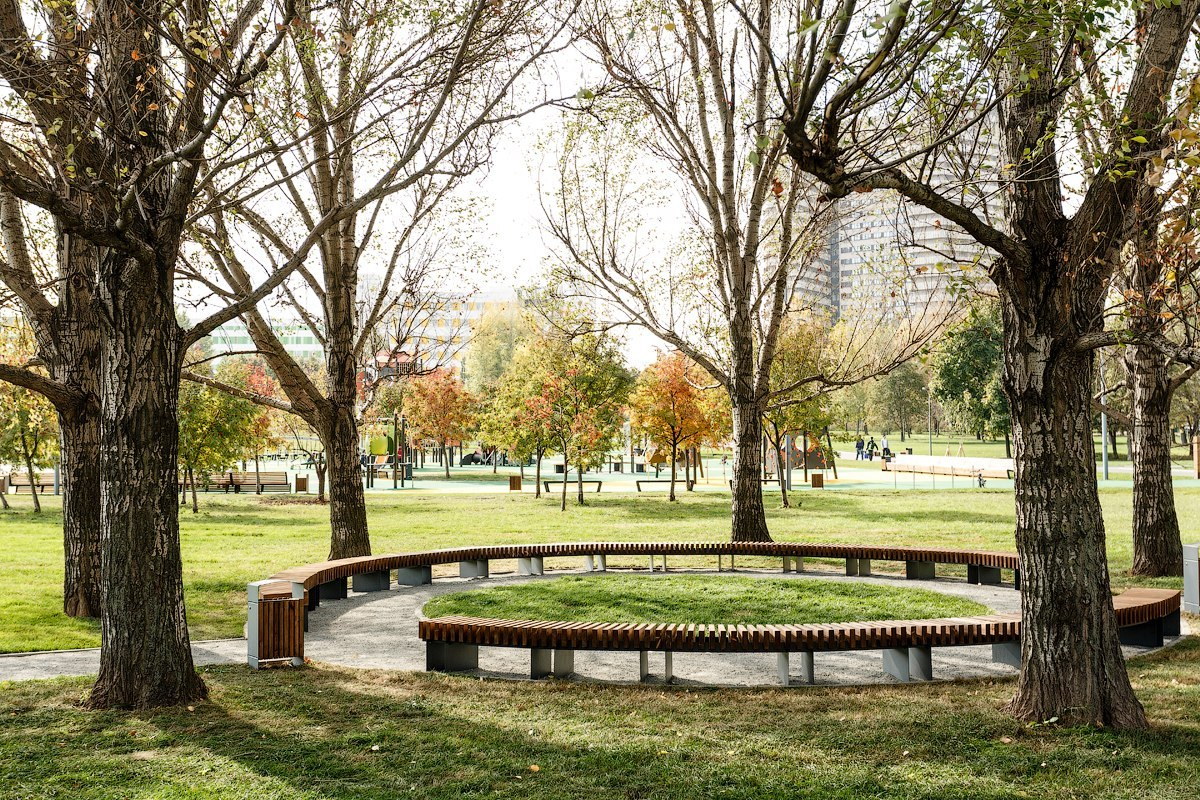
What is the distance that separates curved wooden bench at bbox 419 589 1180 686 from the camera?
7.22 metres

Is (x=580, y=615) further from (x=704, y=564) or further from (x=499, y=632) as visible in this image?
(x=704, y=564)

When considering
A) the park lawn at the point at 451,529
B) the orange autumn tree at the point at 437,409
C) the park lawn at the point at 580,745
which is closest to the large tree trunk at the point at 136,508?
the park lawn at the point at 580,745

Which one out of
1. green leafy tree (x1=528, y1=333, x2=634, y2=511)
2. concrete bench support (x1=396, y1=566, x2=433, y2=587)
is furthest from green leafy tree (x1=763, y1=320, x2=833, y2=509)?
concrete bench support (x1=396, y1=566, x2=433, y2=587)

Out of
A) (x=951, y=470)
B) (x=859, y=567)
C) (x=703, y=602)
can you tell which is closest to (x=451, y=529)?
(x=859, y=567)

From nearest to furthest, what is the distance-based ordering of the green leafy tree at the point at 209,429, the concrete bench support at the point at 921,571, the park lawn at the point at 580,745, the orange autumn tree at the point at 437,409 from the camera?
the park lawn at the point at 580,745, the concrete bench support at the point at 921,571, the green leafy tree at the point at 209,429, the orange autumn tree at the point at 437,409

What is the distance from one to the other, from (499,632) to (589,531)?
12.2m

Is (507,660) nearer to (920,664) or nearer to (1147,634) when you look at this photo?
→ (920,664)

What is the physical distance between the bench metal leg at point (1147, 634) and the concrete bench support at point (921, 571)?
14.7ft

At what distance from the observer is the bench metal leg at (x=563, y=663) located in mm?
7680

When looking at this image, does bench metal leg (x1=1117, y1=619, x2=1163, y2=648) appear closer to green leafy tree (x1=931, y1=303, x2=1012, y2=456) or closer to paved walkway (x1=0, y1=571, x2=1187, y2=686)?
paved walkway (x1=0, y1=571, x2=1187, y2=686)

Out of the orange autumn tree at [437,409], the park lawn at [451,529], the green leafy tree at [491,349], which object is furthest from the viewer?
the green leafy tree at [491,349]

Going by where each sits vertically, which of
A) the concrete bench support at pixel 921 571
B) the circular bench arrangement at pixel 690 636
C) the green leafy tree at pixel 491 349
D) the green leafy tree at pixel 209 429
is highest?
the green leafy tree at pixel 491 349

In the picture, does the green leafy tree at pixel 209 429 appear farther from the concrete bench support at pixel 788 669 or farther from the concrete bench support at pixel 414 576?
the concrete bench support at pixel 788 669

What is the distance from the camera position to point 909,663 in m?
7.54
